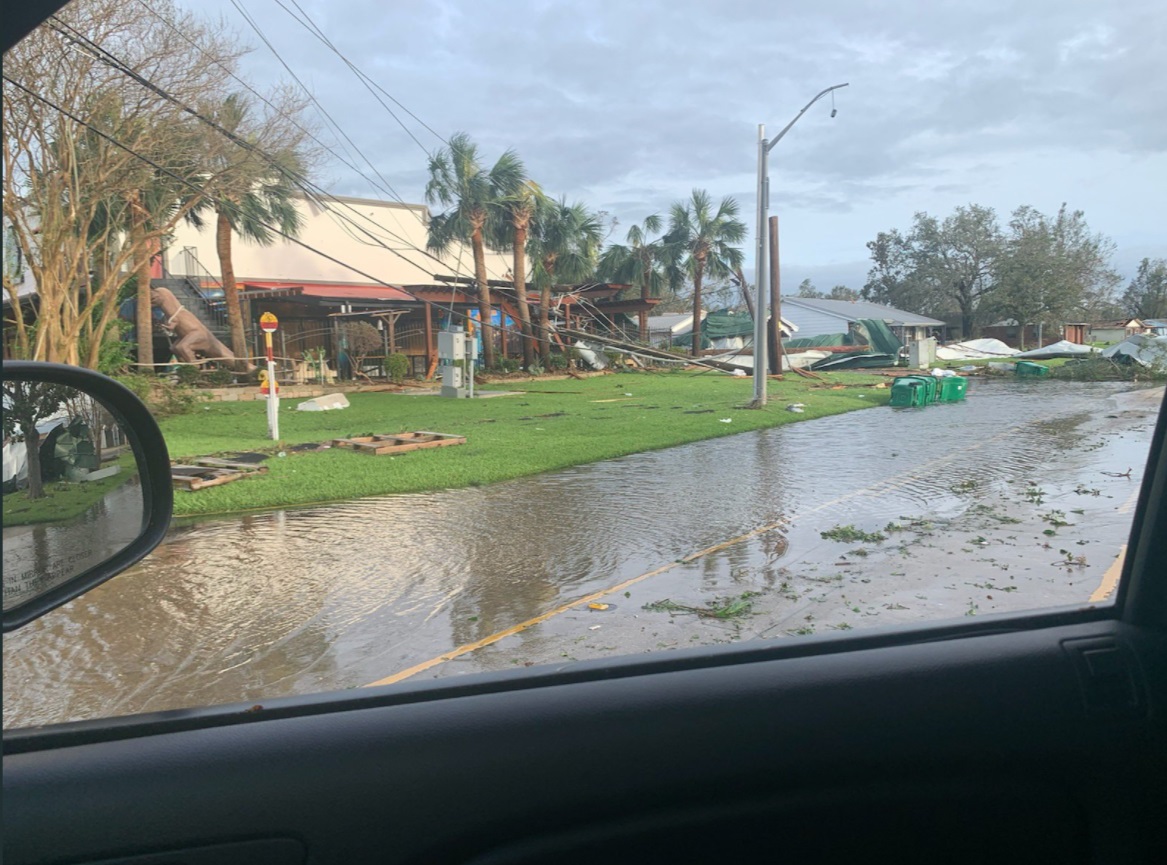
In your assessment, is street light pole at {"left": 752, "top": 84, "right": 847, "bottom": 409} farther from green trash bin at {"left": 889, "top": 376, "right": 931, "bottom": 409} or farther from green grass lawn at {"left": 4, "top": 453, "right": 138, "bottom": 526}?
green grass lawn at {"left": 4, "top": 453, "right": 138, "bottom": 526}

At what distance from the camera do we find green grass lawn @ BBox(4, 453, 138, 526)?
146 cm

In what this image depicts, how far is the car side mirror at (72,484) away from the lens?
1475 millimetres

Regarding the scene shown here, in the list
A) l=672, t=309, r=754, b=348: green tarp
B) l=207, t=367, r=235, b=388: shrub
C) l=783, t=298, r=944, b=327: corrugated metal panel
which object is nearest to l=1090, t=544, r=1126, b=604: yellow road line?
l=207, t=367, r=235, b=388: shrub

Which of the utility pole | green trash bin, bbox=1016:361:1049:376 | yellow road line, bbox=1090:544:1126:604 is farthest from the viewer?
green trash bin, bbox=1016:361:1049:376

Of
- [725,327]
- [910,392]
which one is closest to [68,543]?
[910,392]

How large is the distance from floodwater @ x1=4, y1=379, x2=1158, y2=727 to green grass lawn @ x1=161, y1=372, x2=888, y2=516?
789 mm

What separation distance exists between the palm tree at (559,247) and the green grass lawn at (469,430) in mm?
Answer: 4401

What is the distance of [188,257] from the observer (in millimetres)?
12969

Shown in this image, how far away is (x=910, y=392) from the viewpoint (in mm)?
20188

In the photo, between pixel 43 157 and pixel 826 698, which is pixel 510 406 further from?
pixel 826 698

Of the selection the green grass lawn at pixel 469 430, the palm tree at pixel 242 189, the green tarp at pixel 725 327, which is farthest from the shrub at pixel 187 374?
the green tarp at pixel 725 327

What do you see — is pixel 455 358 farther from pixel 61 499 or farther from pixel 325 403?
pixel 61 499

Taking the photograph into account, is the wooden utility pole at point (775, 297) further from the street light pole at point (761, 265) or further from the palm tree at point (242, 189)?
the palm tree at point (242, 189)

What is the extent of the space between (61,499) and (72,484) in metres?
0.05
